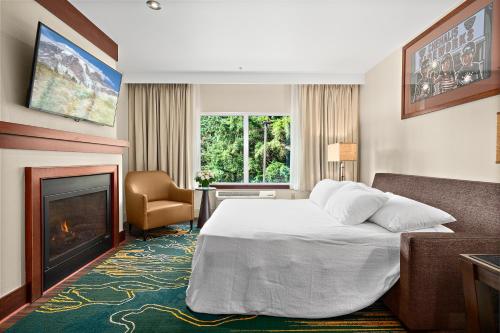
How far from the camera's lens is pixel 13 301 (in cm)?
217

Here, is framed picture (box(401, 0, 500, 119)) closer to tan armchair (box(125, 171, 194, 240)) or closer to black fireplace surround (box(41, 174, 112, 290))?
tan armchair (box(125, 171, 194, 240))

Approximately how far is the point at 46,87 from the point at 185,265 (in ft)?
6.90

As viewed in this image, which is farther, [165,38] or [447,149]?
[165,38]

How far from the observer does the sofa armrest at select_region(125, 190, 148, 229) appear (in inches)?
157

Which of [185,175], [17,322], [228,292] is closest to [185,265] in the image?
[228,292]

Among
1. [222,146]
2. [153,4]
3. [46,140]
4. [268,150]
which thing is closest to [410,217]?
[153,4]

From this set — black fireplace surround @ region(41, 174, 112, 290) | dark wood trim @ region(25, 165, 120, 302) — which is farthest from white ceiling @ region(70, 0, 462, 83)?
black fireplace surround @ region(41, 174, 112, 290)

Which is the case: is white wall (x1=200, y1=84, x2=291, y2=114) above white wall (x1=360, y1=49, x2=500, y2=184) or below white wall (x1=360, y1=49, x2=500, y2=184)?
above

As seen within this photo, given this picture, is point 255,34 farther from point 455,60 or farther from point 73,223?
point 73,223

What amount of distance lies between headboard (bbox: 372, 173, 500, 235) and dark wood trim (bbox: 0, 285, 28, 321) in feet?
11.3

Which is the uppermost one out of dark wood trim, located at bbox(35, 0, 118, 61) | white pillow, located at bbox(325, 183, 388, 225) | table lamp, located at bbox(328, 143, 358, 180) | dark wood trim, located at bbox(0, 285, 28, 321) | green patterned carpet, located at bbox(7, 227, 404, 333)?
dark wood trim, located at bbox(35, 0, 118, 61)

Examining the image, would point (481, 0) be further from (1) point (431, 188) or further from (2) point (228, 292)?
(2) point (228, 292)

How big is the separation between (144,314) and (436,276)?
79.8 inches

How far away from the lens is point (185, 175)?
524 cm
